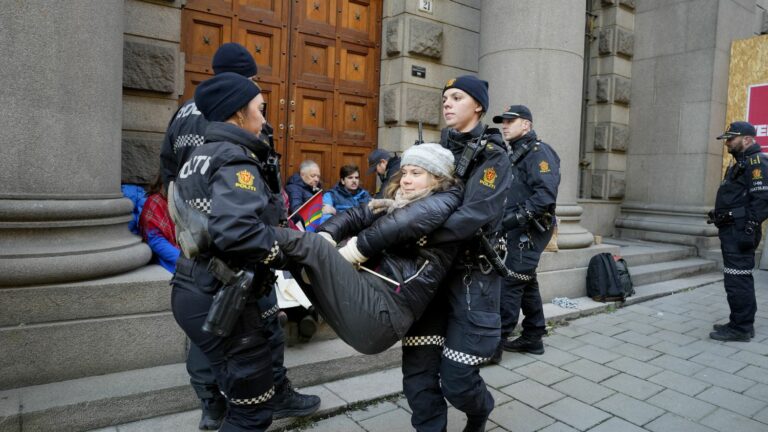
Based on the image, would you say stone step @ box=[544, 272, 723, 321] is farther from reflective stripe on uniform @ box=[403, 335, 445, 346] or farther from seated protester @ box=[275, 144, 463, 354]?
seated protester @ box=[275, 144, 463, 354]

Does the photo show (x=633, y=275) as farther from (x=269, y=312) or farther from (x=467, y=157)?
(x=269, y=312)

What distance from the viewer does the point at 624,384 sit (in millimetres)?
4301

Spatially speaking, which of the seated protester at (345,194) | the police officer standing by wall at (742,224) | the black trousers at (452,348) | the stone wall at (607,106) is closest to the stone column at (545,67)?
the police officer standing by wall at (742,224)

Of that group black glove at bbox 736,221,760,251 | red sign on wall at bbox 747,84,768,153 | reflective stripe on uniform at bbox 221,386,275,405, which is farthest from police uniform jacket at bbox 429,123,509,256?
red sign on wall at bbox 747,84,768,153

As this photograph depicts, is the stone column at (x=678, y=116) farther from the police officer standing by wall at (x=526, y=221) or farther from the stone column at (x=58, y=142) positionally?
the stone column at (x=58, y=142)

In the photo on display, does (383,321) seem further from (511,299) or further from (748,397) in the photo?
(748,397)

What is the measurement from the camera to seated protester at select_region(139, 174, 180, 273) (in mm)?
4141

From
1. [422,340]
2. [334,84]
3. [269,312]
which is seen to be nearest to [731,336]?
[422,340]

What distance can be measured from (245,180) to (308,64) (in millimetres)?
4558

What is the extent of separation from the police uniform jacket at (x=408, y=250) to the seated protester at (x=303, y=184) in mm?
2999

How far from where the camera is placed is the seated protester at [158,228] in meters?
→ 4.14

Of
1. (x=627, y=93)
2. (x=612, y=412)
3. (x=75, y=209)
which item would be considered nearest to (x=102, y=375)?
(x=75, y=209)

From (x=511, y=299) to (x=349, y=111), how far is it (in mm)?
3467

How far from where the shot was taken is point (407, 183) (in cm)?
269
